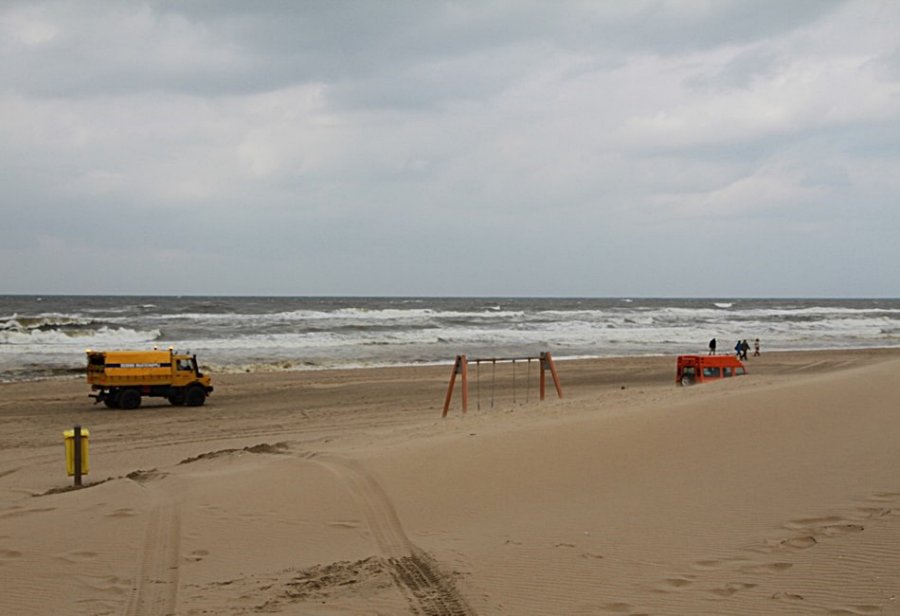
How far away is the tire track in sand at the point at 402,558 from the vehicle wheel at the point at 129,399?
1379cm

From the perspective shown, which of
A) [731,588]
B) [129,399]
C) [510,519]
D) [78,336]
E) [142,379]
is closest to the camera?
[731,588]

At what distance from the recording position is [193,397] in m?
22.9

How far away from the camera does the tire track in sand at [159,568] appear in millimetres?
6254

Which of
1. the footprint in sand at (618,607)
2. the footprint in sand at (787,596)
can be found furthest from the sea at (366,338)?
the footprint in sand at (787,596)

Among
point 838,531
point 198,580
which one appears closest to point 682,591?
point 838,531

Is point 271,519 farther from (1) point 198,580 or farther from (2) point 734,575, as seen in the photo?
(2) point 734,575

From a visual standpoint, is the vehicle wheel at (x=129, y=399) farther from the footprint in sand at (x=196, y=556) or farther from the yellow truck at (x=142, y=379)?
the footprint in sand at (x=196, y=556)

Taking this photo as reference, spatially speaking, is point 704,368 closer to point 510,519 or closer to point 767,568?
point 510,519

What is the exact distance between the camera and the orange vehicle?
21.5 meters

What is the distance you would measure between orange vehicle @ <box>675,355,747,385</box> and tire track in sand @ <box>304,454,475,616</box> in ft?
43.8

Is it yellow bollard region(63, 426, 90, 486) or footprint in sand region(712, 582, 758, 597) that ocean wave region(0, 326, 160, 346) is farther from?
footprint in sand region(712, 582, 758, 597)

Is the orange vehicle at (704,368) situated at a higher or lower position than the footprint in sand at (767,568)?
higher

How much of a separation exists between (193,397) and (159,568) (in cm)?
1641

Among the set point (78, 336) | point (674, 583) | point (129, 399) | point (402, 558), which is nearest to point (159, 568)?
point (402, 558)
